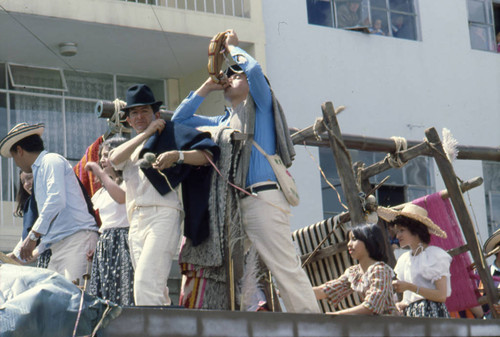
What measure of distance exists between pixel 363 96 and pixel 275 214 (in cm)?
780

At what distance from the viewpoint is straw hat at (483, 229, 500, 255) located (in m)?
8.88

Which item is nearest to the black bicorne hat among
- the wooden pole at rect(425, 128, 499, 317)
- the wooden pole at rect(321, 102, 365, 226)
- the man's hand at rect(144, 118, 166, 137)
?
the man's hand at rect(144, 118, 166, 137)

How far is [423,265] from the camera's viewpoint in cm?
668

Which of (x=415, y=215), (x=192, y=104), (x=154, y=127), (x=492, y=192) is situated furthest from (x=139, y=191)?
(x=492, y=192)

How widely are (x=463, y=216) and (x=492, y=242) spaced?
1.00m

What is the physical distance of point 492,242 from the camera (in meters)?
8.94

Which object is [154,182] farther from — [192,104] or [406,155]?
[406,155]

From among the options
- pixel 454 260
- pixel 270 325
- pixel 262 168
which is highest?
pixel 262 168

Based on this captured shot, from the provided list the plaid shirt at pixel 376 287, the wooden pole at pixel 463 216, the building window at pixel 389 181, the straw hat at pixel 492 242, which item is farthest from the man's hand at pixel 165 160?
the building window at pixel 389 181

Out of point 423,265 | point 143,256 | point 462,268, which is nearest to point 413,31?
point 462,268

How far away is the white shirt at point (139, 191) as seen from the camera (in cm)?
591

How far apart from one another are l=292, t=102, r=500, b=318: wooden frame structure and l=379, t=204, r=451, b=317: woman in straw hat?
1.55ft

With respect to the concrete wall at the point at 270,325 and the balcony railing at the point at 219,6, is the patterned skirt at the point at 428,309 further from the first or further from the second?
the balcony railing at the point at 219,6

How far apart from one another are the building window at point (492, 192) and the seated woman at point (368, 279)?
8.76 m
